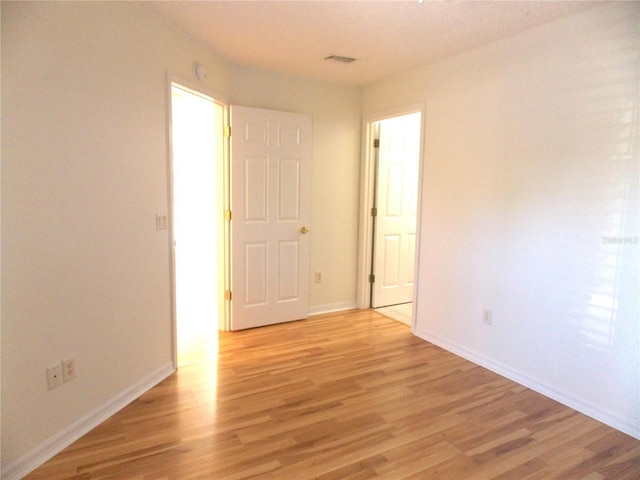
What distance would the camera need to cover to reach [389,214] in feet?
14.6

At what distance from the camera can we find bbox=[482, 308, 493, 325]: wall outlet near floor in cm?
302

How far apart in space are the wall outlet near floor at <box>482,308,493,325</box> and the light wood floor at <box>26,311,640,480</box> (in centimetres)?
38

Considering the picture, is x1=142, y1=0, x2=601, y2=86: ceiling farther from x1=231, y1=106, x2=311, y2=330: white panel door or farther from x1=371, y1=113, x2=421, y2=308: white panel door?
x1=371, y1=113, x2=421, y2=308: white panel door

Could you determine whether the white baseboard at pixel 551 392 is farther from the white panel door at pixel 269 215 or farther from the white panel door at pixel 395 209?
the white panel door at pixel 269 215

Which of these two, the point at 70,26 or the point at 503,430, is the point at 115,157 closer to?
the point at 70,26

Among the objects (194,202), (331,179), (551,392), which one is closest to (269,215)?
(331,179)

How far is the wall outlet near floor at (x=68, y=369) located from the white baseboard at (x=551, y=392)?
9.00 feet

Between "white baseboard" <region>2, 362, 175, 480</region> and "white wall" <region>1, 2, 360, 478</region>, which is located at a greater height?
"white wall" <region>1, 2, 360, 478</region>

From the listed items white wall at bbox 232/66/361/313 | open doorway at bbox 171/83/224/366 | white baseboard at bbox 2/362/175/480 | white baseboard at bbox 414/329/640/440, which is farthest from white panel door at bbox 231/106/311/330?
white baseboard at bbox 414/329/640/440

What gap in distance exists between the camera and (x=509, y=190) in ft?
9.23

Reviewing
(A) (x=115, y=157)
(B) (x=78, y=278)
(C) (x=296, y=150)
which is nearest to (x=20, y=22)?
(A) (x=115, y=157)

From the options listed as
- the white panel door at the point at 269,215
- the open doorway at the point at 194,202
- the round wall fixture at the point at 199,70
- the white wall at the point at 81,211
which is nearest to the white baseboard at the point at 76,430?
the white wall at the point at 81,211

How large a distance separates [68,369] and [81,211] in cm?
81

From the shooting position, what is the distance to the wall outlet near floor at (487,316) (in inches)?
119
